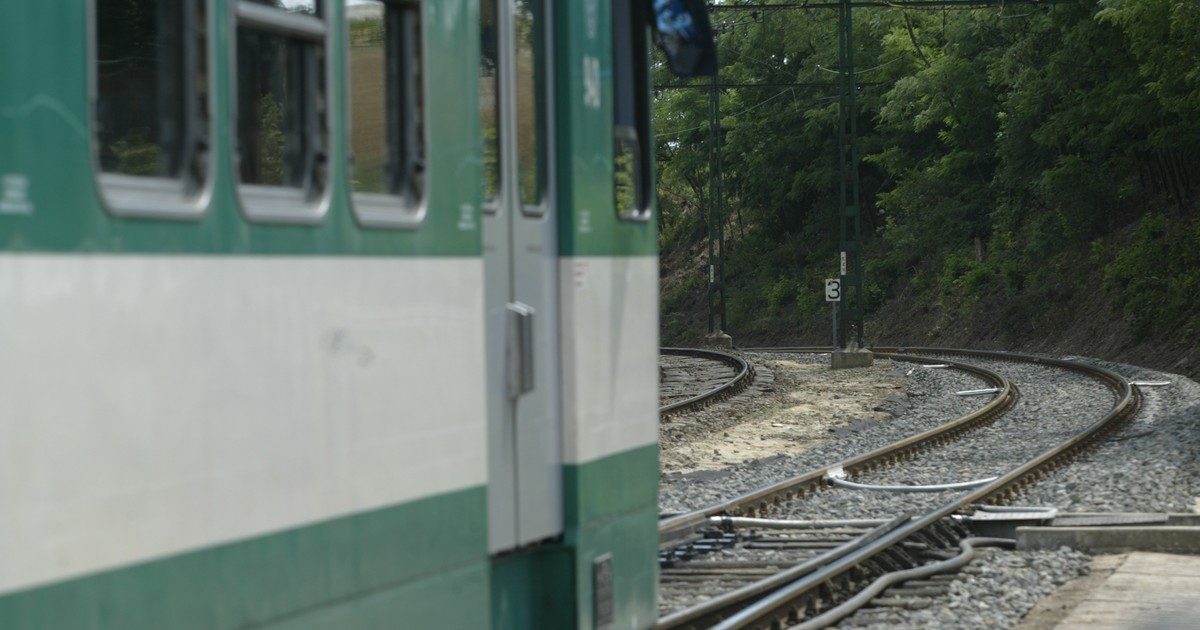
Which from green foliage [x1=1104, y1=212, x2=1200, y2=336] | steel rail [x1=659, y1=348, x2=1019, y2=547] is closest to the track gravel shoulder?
steel rail [x1=659, y1=348, x2=1019, y2=547]

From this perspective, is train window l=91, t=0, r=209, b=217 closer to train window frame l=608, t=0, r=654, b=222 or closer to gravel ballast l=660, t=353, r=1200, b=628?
train window frame l=608, t=0, r=654, b=222

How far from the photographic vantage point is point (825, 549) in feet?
36.0

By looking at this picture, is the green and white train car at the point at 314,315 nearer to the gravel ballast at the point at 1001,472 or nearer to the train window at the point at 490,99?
the train window at the point at 490,99

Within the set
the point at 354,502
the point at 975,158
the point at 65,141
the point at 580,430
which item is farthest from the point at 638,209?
the point at 975,158

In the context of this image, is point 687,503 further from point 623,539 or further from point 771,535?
point 623,539

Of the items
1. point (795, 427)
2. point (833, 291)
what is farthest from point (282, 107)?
point (833, 291)

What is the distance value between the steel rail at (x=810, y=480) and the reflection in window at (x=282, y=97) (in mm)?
6921

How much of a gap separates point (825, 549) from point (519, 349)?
6.41 meters

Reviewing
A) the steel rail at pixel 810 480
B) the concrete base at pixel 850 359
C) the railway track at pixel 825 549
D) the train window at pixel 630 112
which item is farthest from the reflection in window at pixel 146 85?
the concrete base at pixel 850 359

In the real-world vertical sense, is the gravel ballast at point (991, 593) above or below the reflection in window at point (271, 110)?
below

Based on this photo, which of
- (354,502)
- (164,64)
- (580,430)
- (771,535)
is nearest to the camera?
(164,64)

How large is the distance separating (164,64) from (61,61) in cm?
47

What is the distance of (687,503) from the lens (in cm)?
1354

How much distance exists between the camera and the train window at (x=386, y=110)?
423cm
